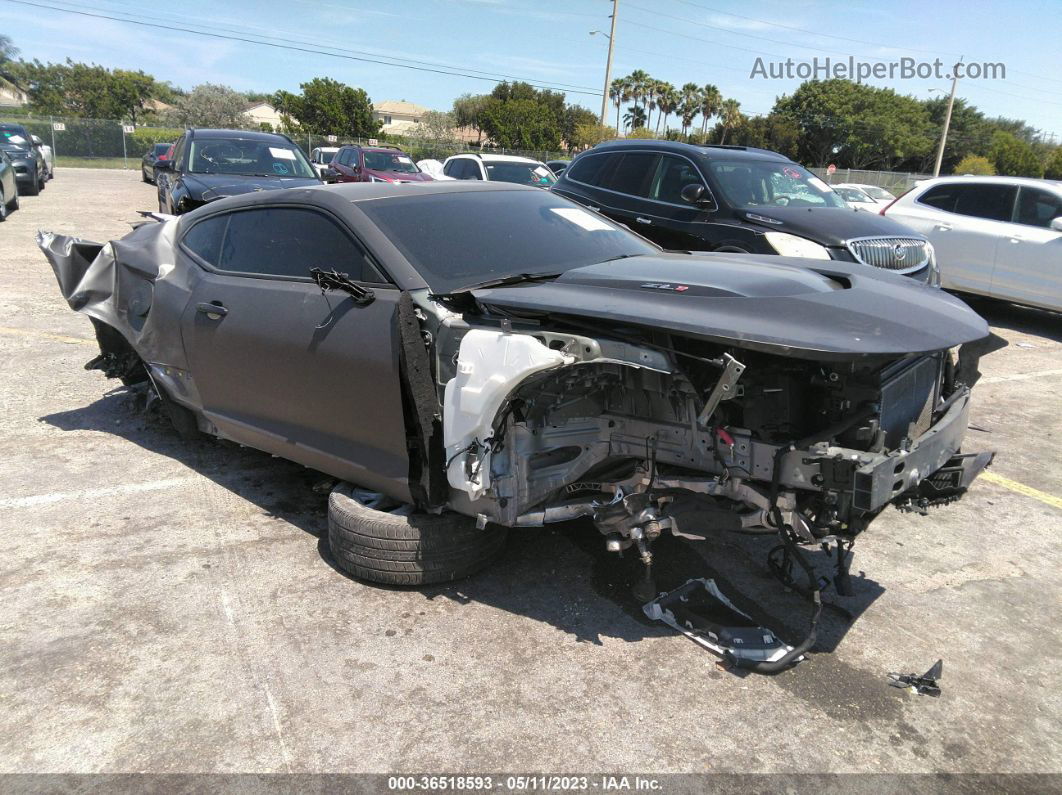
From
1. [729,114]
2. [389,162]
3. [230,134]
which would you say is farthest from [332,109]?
[230,134]

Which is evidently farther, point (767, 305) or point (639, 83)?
point (639, 83)

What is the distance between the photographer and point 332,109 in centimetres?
5534

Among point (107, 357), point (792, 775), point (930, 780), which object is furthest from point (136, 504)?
point (930, 780)

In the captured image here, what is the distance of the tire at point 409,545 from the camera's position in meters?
3.31

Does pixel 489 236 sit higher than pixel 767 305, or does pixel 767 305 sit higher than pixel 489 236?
pixel 489 236

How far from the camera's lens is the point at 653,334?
111 inches

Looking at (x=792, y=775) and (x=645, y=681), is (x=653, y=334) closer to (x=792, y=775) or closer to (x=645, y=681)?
(x=645, y=681)

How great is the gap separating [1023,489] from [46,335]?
321 inches

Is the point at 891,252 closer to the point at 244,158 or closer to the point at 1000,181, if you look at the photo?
the point at 1000,181

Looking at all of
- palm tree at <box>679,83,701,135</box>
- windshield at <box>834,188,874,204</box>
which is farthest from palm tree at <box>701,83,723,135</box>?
windshield at <box>834,188,874,204</box>

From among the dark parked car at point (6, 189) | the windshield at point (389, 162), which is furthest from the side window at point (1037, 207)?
the dark parked car at point (6, 189)

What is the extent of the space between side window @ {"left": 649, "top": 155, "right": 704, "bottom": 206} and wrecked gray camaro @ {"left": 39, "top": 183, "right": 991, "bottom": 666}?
3.87 metres

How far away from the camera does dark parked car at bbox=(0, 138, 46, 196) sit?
1850 cm

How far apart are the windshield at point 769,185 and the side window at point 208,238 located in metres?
4.73
